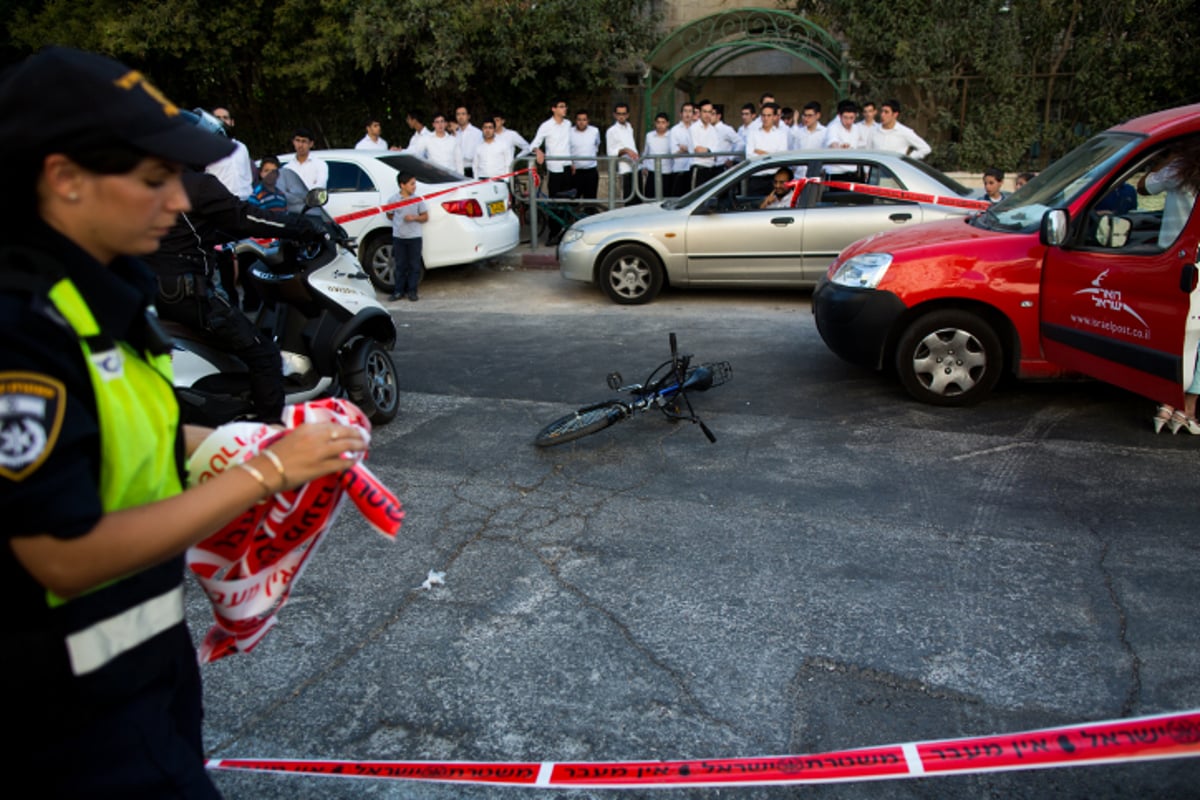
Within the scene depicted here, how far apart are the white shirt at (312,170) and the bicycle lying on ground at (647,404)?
21.4ft

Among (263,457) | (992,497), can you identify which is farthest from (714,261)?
(263,457)

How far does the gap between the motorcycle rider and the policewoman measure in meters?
3.64

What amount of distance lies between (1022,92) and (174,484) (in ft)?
50.4

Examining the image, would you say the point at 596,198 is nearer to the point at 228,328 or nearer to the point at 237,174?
the point at 237,174

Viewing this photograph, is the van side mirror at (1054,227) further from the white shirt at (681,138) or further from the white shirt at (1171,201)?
the white shirt at (681,138)

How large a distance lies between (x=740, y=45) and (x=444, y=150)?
5.02m

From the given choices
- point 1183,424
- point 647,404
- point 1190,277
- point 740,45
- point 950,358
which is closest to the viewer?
point 1190,277

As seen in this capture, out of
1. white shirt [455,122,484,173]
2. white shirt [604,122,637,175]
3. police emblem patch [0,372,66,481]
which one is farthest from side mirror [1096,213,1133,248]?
white shirt [455,122,484,173]

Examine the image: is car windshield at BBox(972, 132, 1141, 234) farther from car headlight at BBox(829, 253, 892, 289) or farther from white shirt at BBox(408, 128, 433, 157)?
white shirt at BBox(408, 128, 433, 157)

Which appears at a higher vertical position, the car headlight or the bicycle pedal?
the car headlight

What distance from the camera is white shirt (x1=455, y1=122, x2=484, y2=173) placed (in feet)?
46.9

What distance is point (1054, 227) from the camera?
17.7 feet

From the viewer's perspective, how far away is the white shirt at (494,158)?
1386cm

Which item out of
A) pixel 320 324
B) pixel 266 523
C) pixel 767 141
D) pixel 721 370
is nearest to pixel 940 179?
pixel 767 141
